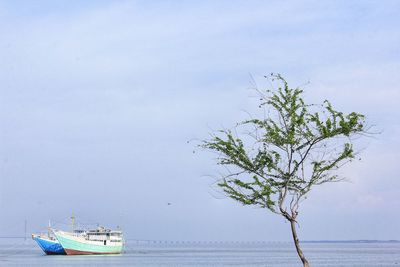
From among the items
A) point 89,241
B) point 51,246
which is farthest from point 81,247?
point 51,246

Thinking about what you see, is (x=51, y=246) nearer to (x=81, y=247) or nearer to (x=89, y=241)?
(x=81, y=247)

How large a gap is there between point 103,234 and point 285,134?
11062 centimetres

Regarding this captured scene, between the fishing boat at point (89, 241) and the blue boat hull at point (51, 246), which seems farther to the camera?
the blue boat hull at point (51, 246)

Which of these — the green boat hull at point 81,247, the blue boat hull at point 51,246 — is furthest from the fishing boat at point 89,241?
the blue boat hull at point 51,246

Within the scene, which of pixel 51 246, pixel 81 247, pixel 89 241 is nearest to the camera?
pixel 89 241

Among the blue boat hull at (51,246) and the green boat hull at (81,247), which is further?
the blue boat hull at (51,246)

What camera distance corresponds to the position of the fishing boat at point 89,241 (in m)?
129

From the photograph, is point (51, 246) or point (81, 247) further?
point (51, 246)

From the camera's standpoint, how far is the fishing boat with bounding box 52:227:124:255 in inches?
5069

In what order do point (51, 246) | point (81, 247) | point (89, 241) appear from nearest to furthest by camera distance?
1. point (89, 241)
2. point (81, 247)
3. point (51, 246)

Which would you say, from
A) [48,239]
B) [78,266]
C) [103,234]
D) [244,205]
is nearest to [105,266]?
[78,266]

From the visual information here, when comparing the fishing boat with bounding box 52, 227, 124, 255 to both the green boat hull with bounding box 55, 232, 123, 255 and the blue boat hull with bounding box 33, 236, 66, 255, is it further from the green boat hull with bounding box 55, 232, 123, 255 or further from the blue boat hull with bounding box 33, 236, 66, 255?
the blue boat hull with bounding box 33, 236, 66, 255

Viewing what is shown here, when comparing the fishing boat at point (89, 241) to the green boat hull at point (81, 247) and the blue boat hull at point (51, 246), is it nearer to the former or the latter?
the green boat hull at point (81, 247)

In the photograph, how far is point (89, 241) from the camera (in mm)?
128000
